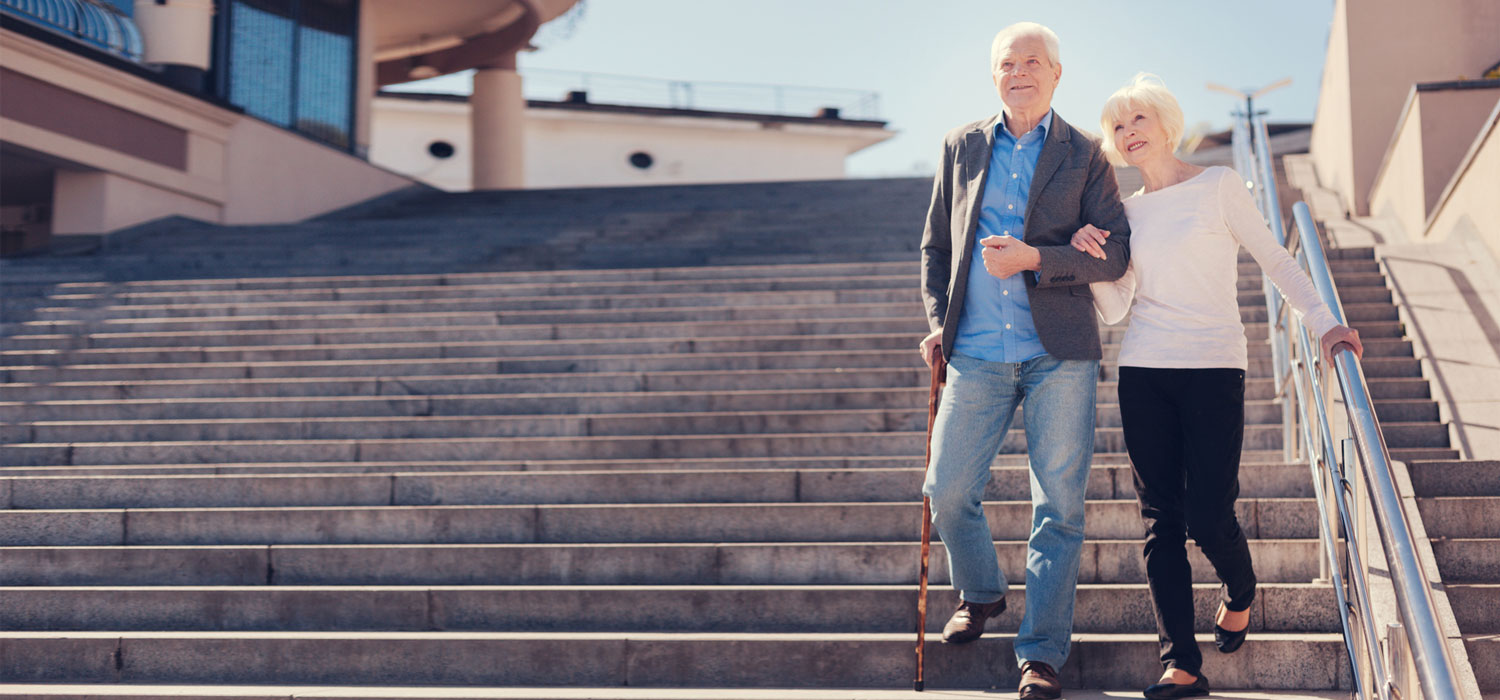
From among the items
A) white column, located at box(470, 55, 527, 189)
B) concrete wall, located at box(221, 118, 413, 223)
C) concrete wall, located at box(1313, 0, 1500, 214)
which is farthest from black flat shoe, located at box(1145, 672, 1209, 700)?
white column, located at box(470, 55, 527, 189)

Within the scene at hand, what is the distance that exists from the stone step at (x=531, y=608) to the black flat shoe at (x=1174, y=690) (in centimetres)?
60

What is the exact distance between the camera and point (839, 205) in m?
12.9

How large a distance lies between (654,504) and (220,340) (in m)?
4.22

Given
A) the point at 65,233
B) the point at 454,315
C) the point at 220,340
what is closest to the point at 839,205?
the point at 454,315

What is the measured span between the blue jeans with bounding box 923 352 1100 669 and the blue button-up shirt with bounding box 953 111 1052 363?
1.8 inches

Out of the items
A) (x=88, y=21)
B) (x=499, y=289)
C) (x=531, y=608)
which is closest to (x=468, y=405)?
(x=531, y=608)

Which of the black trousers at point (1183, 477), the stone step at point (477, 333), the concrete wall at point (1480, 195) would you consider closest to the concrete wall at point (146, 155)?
the stone step at point (477, 333)

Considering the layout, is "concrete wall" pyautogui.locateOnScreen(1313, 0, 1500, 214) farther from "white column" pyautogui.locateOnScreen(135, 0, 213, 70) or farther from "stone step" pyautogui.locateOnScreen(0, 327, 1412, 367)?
"white column" pyautogui.locateOnScreen(135, 0, 213, 70)

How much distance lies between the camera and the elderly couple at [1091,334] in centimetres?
313

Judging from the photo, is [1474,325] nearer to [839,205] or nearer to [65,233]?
[839,205]

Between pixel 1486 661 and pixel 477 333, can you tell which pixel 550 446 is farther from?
pixel 1486 661

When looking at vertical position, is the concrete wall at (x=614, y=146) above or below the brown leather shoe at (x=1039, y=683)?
above

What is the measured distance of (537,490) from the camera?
195 inches

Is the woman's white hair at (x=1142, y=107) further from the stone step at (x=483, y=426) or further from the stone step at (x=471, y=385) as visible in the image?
the stone step at (x=471, y=385)
